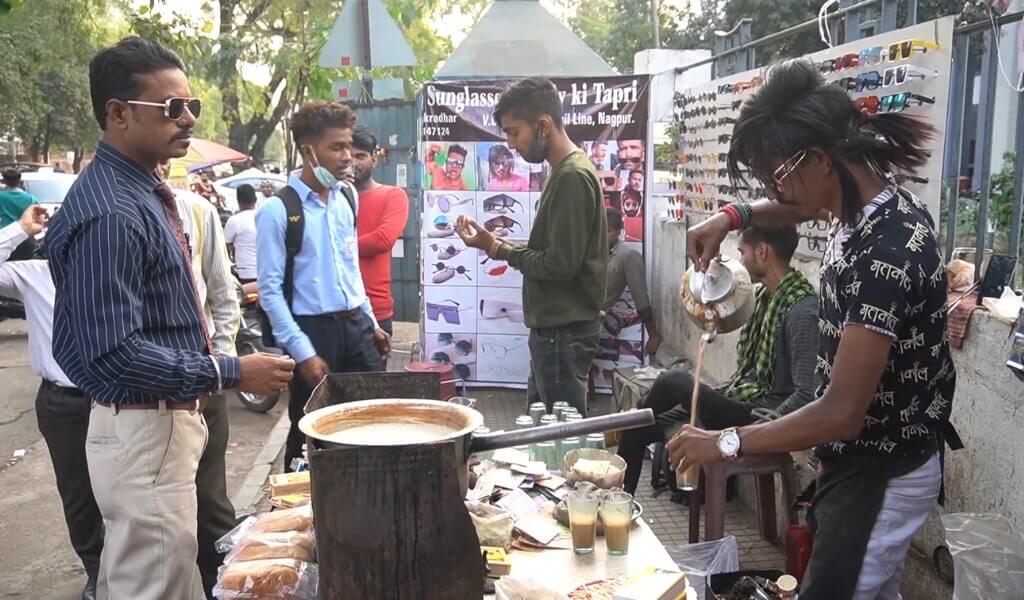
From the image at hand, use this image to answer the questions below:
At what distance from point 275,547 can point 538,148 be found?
2.38 m

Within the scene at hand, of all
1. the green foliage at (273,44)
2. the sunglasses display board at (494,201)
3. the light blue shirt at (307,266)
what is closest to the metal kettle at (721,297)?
the light blue shirt at (307,266)

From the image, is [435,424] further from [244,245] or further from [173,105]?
[244,245]

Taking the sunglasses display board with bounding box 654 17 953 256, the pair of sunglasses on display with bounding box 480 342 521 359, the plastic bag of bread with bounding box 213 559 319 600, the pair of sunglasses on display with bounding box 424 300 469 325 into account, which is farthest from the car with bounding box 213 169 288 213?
the plastic bag of bread with bounding box 213 559 319 600

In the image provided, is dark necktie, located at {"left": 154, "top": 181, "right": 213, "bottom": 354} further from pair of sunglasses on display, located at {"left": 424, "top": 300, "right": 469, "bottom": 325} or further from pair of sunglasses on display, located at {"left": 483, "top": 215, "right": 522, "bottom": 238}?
pair of sunglasses on display, located at {"left": 424, "top": 300, "right": 469, "bottom": 325}

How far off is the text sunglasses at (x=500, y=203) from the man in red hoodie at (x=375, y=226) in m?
1.17

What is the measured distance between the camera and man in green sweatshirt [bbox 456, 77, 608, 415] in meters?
3.69

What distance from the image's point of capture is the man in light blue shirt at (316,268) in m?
3.42

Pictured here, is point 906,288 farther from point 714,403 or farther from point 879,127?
point 714,403

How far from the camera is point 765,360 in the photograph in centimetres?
385

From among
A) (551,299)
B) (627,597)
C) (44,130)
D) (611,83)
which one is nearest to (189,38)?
(611,83)

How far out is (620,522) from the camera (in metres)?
2.23

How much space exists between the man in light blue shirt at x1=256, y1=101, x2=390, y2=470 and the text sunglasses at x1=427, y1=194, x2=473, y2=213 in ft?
8.42

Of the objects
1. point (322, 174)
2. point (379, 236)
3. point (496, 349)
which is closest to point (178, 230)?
point (322, 174)

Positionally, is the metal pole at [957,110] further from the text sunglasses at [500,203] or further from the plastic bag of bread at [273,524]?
the text sunglasses at [500,203]
